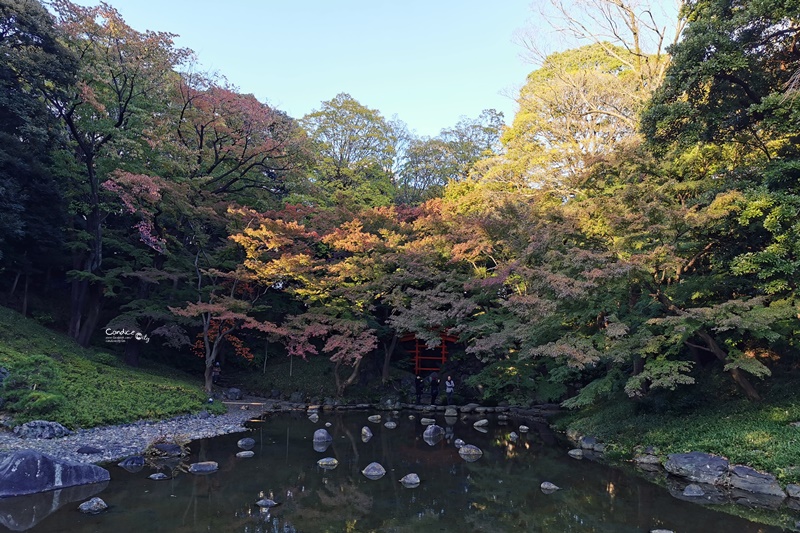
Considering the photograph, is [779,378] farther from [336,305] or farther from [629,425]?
[336,305]

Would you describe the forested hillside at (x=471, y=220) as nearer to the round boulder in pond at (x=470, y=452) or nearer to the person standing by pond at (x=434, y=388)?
the person standing by pond at (x=434, y=388)

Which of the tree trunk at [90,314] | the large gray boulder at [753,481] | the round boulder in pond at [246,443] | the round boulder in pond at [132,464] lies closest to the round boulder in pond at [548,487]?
the large gray boulder at [753,481]

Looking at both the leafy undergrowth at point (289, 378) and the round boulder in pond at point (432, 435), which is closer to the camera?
the round boulder in pond at point (432, 435)

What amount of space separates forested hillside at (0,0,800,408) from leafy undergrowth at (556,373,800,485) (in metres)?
0.39

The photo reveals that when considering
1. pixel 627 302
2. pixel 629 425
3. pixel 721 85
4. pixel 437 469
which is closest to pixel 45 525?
pixel 437 469

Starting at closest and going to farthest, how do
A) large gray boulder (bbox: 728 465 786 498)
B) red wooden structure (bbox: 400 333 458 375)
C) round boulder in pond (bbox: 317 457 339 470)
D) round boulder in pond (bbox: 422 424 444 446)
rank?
large gray boulder (bbox: 728 465 786 498), round boulder in pond (bbox: 317 457 339 470), round boulder in pond (bbox: 422 424 444 446), red wooden structure (bbox: 400 333 458 375)

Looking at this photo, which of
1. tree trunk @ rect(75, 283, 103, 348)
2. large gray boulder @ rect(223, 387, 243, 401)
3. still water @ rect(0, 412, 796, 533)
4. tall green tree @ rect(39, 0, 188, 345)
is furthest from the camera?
large gray boulder @ rect(223, 387, 243, 401)

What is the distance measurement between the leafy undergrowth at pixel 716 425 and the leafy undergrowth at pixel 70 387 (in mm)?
12223

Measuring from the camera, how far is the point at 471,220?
18.0 m

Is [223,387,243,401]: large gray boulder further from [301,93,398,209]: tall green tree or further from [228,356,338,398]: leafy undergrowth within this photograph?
[301,93,398,209]: tall green tree

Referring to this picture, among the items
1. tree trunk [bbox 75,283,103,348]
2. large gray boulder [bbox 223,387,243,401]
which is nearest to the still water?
large gray boulder [bbox 223,387,243,401]

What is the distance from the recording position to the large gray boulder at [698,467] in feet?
32.2

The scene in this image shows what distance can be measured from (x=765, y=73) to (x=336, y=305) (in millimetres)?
15118

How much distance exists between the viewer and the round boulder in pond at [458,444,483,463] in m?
12.0
